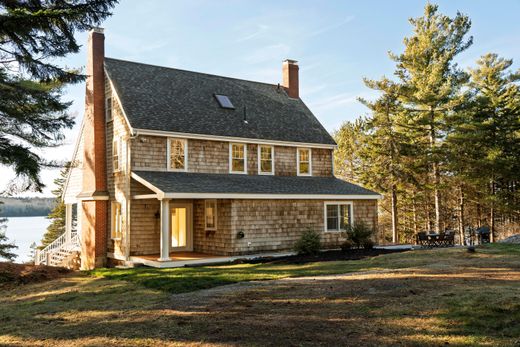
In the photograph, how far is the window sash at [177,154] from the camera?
62.7 feet

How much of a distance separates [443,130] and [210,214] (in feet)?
60.9

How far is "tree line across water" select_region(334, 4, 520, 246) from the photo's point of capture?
27.4 metres

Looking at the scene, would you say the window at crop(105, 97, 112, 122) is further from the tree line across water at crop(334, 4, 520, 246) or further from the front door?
the tree line across water at crop(334, 4, 520, 246)

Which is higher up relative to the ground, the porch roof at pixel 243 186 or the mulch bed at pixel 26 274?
the porch roof at pixel 243 186

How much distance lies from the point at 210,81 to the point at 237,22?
278 inches

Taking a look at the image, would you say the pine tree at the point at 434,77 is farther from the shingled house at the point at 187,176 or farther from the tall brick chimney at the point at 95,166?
the tall brick chimney at the point at 95,166

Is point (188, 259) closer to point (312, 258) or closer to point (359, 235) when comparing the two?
point (312, 258)

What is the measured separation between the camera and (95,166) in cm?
1986

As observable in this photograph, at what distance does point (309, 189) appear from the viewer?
2067 centimetres

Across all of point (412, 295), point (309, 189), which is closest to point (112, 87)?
point (309, 189)

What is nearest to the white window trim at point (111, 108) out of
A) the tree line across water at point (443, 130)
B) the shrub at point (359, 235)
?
the shrub at point (359, 235)

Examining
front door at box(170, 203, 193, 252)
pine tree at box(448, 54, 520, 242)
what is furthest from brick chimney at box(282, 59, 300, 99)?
front door at box(170, 203, 193, 252)

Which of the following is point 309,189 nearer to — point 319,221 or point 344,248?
point 319,221

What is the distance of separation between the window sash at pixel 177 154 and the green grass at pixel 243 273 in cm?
528
